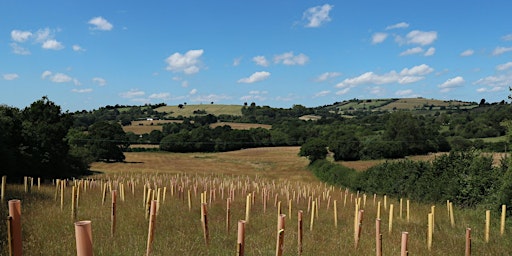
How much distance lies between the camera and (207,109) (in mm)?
162250

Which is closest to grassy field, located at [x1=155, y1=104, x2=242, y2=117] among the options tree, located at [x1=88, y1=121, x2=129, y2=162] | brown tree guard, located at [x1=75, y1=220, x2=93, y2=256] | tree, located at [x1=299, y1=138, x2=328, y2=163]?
tree, located at [x1=88, y1=121, x2=129, y2=162]

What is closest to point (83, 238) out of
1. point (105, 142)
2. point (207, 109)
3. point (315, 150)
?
point (315, 150)

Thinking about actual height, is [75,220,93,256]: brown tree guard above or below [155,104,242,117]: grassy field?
below

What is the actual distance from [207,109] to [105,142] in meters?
85.0

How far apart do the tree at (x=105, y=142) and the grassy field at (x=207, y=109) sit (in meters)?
64.7

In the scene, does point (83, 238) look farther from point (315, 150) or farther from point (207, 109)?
point (207, 109)

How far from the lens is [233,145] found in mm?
98625

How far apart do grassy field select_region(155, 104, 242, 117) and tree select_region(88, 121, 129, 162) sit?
64.7m

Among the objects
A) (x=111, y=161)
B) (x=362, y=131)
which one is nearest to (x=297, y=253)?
(x=111, y=161)

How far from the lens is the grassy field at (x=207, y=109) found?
154300 mm

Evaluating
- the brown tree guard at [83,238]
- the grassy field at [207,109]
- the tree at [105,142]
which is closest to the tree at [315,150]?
the tree at [105,142]

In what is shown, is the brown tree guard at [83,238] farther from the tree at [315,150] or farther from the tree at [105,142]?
the tree at [105,142]

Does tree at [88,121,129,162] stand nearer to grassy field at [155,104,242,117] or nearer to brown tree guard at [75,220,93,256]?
grassy field at [155,104,242,117]

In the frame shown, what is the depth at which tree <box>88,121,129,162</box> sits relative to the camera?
77125mm
